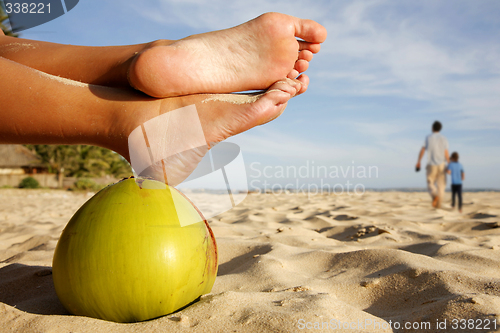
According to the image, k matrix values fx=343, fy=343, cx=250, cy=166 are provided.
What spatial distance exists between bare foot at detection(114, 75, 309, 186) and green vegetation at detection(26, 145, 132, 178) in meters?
18.4

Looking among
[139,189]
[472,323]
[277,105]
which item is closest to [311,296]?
[472,323]

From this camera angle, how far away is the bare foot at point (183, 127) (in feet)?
5.02

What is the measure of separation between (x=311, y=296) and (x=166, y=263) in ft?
1.67

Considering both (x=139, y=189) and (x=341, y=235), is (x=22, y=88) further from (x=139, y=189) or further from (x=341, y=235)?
(x=341, y=235)

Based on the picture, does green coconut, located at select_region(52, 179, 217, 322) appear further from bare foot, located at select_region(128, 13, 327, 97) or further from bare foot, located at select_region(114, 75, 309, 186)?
bare foot, located at select_region(128, 13, 327, 97)

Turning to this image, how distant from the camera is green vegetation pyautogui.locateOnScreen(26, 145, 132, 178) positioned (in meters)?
19.2

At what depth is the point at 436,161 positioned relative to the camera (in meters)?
5.55

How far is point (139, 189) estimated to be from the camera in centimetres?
114

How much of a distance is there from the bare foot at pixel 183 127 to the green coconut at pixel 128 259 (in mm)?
436

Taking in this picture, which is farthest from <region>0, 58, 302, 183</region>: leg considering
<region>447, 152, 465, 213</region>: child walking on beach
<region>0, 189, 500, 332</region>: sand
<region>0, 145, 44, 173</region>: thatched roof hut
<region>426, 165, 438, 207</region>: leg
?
<region>0, 145, 44, 173</region>: thatched roof hut

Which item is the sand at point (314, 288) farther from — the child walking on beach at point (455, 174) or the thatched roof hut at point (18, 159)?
the thatched roof hut at point (18, 159)

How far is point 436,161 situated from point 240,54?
4910 mm

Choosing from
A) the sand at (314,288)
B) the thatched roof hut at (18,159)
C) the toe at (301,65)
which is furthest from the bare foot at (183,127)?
the thatched roof hut at (18,159)

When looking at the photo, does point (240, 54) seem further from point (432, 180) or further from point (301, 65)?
point (432, 180)
